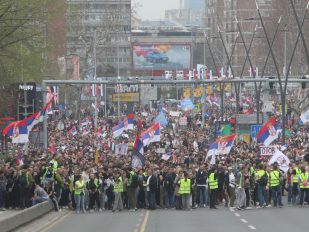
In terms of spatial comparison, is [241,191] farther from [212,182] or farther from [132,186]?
[132,186]

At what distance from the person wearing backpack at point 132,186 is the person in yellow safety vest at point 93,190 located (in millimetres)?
966

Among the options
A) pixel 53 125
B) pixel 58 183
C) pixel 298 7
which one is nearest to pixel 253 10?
pixel 298 7

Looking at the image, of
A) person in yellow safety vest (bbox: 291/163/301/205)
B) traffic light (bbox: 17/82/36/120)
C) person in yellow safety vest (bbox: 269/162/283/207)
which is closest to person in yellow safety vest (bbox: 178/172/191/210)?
person in yellow safety vest (bbox: 269/162/283/207)

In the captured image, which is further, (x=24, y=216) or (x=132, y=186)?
(x=132, y=186)

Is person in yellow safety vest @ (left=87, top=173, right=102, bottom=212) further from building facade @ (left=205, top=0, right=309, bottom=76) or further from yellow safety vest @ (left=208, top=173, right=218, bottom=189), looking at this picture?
building facade @ (left=205, top=0, right=309, bottom=76)

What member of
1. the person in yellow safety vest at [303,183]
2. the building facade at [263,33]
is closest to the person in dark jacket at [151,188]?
the person in yellow safety vest at [303,183]

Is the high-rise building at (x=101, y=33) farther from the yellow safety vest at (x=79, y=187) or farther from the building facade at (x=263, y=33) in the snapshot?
the yellow safety vest at (x=79, y=187)

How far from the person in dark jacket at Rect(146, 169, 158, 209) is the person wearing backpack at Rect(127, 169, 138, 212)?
42 centimetres

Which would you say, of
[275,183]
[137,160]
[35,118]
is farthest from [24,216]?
[35,118]

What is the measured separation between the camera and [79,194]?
43.2 m

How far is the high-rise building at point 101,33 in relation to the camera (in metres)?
113

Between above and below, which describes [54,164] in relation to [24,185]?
above

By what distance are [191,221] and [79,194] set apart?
6322mm

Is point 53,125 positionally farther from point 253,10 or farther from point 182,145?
point 253,10
